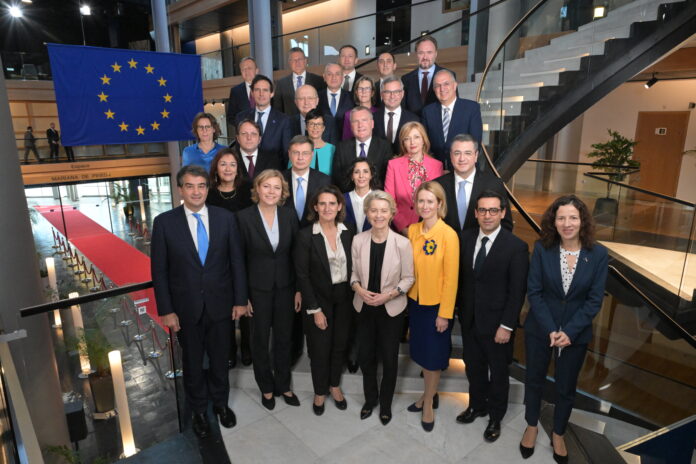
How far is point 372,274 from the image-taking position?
10.0 ft

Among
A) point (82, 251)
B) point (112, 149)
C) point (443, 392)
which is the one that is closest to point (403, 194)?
point (443, 392)

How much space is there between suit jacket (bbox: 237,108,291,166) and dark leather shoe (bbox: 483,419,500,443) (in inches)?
100

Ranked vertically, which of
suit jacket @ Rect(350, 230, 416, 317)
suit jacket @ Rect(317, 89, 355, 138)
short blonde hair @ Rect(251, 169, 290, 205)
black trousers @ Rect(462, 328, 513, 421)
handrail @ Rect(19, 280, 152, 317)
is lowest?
black trousers @ Rect(462, 328, 513, 421)

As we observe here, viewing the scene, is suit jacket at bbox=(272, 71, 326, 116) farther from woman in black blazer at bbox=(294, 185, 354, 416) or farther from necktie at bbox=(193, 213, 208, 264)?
necktie at bbox=(193, 213, 208, 264)

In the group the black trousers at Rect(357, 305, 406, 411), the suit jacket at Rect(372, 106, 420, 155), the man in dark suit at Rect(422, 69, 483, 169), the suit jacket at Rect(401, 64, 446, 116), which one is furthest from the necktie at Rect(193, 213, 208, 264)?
the suit jacket at Rect(401, 64, 446, 116)

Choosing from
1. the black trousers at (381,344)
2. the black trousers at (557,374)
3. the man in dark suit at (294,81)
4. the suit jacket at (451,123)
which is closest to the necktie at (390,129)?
the suit jacket at (451,123)

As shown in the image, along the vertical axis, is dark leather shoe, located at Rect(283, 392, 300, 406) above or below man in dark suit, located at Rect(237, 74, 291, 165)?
below

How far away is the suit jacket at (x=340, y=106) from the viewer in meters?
4.32

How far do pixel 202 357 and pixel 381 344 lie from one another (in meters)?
1.16

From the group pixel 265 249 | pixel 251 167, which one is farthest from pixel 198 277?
pixel 251 167

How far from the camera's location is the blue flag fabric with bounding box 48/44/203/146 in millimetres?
6859

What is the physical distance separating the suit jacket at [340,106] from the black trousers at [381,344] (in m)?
1.83

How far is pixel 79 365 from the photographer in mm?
7184

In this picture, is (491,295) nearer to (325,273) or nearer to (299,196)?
(325,273)
